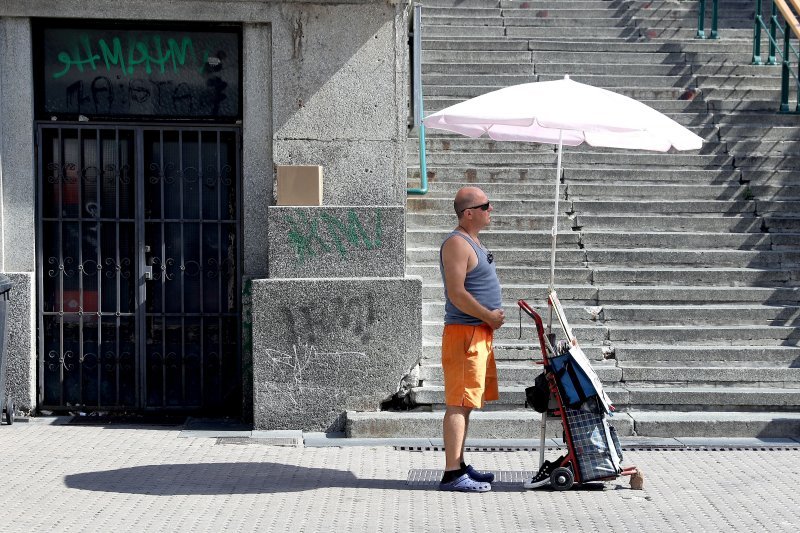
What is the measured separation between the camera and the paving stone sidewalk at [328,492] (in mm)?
6449

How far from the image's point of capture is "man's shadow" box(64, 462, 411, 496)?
7246mm

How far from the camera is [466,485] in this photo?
7.18m

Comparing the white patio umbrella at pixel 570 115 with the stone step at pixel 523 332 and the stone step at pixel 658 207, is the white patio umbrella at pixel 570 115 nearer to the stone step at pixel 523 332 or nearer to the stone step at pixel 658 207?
the stone step at pixel 523 332

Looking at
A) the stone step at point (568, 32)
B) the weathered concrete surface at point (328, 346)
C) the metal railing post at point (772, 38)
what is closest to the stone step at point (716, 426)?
the weathered concrete surface at point (328, 346)

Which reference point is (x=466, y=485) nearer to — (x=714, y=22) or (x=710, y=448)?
(x=710, y=448)

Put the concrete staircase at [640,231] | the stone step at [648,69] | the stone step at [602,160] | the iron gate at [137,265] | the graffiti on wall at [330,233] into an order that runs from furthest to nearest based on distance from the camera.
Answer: the stone step at [648,69]
the stone step at [602,160]
the iron gate at [137,265]
the concrete staircase at [640,231]
the graffiti on wall at [330,233]

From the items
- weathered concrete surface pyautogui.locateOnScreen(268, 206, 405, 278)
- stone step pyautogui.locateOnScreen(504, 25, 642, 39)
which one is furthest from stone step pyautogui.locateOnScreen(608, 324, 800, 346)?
stone step pyautogui.locateOnScreen(504, 25, 642, 39)

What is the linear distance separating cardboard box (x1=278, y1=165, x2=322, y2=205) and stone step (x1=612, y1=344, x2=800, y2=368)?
279 cm

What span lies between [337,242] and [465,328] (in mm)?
2237

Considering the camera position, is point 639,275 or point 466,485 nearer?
point 466,485

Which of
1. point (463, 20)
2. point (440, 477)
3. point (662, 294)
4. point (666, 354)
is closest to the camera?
point (440, 477)

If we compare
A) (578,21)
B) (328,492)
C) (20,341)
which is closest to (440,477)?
(328,492)

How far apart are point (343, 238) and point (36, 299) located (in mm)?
2575

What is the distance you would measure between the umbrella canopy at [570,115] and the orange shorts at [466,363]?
128cm
